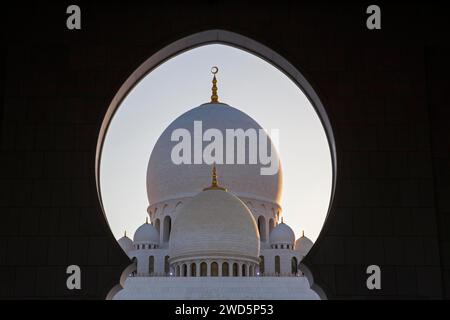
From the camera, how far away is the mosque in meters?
20.0

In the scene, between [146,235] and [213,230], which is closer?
[213,230]

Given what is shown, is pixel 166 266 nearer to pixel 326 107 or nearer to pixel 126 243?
pixel 126 243

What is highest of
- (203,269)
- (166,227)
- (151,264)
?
(166,227)

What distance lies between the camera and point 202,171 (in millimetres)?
28359

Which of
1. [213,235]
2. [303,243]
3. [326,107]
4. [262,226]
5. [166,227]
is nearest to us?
[326,107]

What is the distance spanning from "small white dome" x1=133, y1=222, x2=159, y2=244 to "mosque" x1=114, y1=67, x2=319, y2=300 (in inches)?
1.7

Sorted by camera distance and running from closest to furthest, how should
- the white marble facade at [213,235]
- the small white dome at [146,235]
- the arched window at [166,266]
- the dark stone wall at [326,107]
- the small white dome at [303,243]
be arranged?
the dark stone wall at [326,107] < the white marble facade at [213,235] < the arched window at [166,266] < the small white dome at [146,235] < the small white dome at [303,243]

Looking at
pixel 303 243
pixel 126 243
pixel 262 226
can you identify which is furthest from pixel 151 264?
pixel 303 243

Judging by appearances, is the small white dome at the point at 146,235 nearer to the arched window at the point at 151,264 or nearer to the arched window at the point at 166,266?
the arched window at the point at 151,264

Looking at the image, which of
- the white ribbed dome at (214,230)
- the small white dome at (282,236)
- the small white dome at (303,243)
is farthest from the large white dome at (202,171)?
the white ribbed dome at (214,230)

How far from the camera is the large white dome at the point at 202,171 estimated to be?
27766 mm

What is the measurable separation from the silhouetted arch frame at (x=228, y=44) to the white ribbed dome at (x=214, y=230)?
687 inches

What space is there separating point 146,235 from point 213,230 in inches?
249

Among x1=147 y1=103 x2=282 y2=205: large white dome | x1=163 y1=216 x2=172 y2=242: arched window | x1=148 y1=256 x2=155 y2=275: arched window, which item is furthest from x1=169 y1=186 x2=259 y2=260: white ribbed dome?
x1=163 y1=216 x2=172 y2=242: arched window
